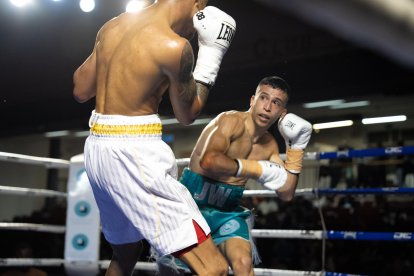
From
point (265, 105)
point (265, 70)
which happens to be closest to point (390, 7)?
point (265, 70)

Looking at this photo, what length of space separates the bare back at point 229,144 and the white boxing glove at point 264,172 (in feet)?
0.18

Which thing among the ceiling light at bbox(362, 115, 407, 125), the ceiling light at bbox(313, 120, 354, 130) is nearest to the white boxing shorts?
the ceiling light at bbox(362, 115, 407, 125)

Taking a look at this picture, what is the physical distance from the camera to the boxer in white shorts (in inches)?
65.5

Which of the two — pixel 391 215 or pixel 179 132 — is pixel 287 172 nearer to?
pixel 391 215

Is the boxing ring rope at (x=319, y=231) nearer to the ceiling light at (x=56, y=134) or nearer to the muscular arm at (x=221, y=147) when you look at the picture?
the muscular arm at (x=221, y=147)

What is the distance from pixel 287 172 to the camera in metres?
2.55

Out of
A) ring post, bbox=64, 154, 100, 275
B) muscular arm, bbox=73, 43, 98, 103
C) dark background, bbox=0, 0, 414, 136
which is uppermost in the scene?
dark background, bbox=0, 0, 414, 136

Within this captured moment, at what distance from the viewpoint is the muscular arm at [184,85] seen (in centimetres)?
165

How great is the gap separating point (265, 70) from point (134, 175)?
184 inches

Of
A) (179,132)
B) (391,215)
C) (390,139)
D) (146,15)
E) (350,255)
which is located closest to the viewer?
(146,15)

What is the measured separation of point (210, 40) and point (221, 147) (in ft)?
2.31

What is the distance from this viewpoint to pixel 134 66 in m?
1.70

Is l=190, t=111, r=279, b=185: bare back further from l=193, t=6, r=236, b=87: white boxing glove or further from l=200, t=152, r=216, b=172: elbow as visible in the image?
l=193, t=6, r=236, b=87: white boxing glove

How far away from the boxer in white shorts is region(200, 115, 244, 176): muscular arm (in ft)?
2.05
